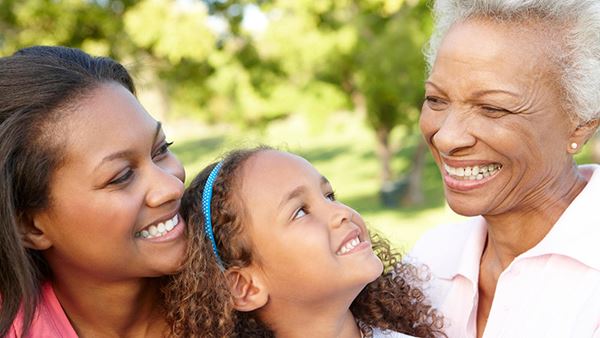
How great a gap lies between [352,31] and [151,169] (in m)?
11.0

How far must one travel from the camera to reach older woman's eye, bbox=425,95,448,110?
8.39 ft

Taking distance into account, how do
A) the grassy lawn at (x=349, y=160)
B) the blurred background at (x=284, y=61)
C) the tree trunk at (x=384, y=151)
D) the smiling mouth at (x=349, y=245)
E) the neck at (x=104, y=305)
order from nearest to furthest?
1. the neck at (x=104, y=305)
2. the smiling mouth at (x=349, y=245)
3. the blurred background at (x=284, y=61)
4. the grassy lawn at (x=349, y=160)
5. the tree trunk at (x=384, y=151)

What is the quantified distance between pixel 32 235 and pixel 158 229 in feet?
1.26

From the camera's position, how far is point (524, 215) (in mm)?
2639

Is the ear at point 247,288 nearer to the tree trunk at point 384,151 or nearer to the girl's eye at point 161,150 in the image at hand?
the girl's eye at point 161,150

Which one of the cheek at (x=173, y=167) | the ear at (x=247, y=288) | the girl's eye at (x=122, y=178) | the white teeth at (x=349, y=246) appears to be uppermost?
the girl's eye at (x=122, y=178)

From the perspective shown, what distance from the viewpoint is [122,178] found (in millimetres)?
2195

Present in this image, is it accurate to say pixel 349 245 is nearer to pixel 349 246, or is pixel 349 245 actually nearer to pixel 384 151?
pixel 349 246

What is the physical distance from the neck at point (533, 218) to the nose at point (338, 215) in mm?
531

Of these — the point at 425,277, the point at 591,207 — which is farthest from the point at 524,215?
the point at 425,277

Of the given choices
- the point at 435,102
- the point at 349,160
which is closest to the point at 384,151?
the point at 349,160

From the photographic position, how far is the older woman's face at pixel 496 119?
236 centimetres

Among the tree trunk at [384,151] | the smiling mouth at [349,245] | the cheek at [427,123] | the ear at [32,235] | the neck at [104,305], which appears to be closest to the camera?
the ear at [32,235]

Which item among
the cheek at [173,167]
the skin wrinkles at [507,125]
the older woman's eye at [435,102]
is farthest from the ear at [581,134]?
the cheek at [173,167]
